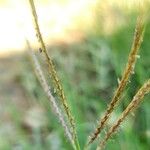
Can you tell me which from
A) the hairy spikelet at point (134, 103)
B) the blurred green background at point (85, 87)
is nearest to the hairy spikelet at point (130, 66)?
the hairy spikelet at point (134, 103)

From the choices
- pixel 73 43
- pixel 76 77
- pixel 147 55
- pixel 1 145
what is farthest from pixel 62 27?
pixel 1 145

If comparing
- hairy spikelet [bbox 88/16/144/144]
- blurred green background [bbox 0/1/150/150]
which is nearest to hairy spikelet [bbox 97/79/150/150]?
hairy spikelet [bbox 88/16/144/144]

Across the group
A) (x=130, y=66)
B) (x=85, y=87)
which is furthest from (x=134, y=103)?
(x=85, y=87)

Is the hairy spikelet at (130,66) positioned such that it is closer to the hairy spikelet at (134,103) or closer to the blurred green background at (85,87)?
the hairy spikelet at (134,103)

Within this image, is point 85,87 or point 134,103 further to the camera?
point 85,87

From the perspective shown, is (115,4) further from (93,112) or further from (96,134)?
(96,134)

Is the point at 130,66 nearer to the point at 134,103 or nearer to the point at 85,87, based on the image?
the point at 134,103

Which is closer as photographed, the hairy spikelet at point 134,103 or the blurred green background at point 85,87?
the hairy spikelet at point 134,103

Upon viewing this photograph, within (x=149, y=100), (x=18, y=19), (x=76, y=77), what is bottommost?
(x=18, y=19)

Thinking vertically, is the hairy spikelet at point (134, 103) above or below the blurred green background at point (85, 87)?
above
